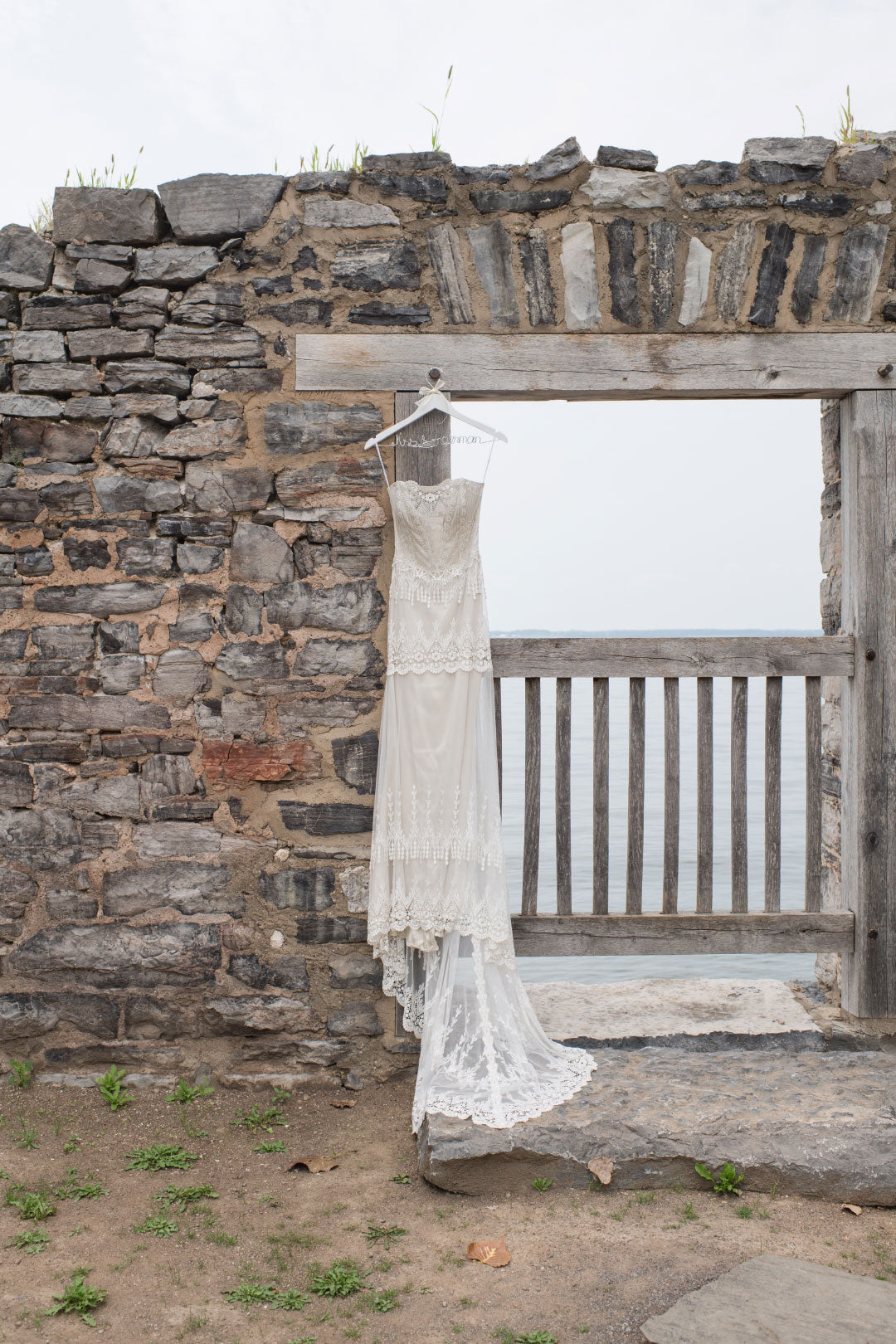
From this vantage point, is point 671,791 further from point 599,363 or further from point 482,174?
point 482,174

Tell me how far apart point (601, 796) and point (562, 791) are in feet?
0.46

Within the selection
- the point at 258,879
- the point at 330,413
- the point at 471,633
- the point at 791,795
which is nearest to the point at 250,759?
the point at 258,879

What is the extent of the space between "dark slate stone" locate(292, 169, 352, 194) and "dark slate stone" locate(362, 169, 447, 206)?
0.07 metres

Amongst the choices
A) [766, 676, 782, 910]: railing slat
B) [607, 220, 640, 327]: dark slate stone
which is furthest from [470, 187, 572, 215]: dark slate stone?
[766, 676, 782, 910]: railing slat

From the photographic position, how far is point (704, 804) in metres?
3.81

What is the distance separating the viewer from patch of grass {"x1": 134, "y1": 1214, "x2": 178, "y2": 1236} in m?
2.81

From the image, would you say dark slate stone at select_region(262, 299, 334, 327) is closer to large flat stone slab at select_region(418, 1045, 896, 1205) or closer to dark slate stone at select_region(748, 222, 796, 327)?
dark slate stone at select_region(748, 222, 796, 327)

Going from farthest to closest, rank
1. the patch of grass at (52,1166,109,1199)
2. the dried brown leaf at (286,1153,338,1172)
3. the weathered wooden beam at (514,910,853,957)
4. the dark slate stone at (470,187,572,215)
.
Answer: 1. the weathered wooden beam at (514,910,853,957)
2. the dark slate stone at (470,187,572,215)
3. the dried brown leaf at (286,1153,338,1172)
4. the patch of grass at (52,1166,109,1199)

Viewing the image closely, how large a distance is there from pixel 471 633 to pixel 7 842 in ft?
5.93

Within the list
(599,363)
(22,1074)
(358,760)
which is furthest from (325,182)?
(22,1074)

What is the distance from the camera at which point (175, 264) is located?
11.9ft

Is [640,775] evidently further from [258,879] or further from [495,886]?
[258,879]

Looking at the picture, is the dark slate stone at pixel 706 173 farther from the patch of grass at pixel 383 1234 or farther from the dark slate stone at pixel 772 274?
the patch of grass at pixel 383 1234

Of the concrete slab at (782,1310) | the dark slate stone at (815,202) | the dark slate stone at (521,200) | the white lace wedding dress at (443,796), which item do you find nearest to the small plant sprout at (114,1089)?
the white lace wedding dress at (443,796)
